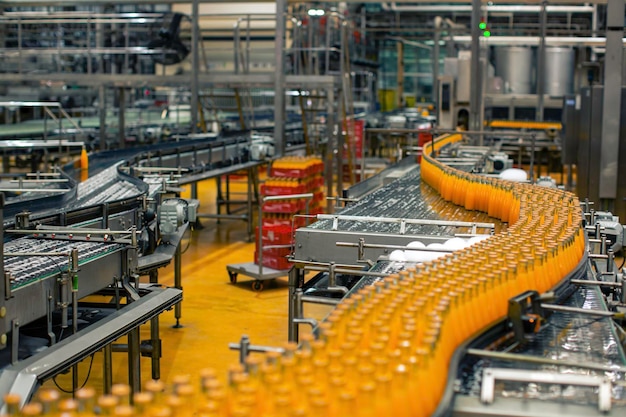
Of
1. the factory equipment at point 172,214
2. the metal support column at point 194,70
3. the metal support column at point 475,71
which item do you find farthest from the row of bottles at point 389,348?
the metal support column at point 194,70

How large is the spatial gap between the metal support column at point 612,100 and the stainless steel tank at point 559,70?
350 inches

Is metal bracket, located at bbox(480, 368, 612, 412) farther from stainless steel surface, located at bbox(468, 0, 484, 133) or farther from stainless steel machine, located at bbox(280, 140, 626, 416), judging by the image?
stainless steel surface, located at bbox(468, 0, 484, 133)

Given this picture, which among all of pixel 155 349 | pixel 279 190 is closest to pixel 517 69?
pixel 279 190

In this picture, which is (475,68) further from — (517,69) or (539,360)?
(539,360)

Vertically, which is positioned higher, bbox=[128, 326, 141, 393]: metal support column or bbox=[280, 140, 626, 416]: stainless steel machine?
bbox=[280, 140, 626, 416]: stainless steel machine

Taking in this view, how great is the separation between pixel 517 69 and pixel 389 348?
1551 cm

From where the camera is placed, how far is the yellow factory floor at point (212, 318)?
573cm

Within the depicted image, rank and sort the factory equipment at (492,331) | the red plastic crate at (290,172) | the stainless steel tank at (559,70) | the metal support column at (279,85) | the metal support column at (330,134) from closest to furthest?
the factory equipment at (492,331) → the red plastic crate at (290,172) → the metal support column at (330,134) → the metal support column at (279,85) → the stainless steel tank at (559,70)

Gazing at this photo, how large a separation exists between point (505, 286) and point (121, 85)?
9613 mm

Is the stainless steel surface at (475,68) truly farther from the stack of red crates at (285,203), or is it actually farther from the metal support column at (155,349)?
the metal support column at (155,349)

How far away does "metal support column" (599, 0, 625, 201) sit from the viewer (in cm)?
767

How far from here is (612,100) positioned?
25.6 ft

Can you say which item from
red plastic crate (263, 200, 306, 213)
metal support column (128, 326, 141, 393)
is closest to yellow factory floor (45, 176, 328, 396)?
metal support column (128, 326, 141, 393)

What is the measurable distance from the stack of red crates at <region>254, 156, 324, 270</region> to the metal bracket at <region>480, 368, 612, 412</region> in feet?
18.0
